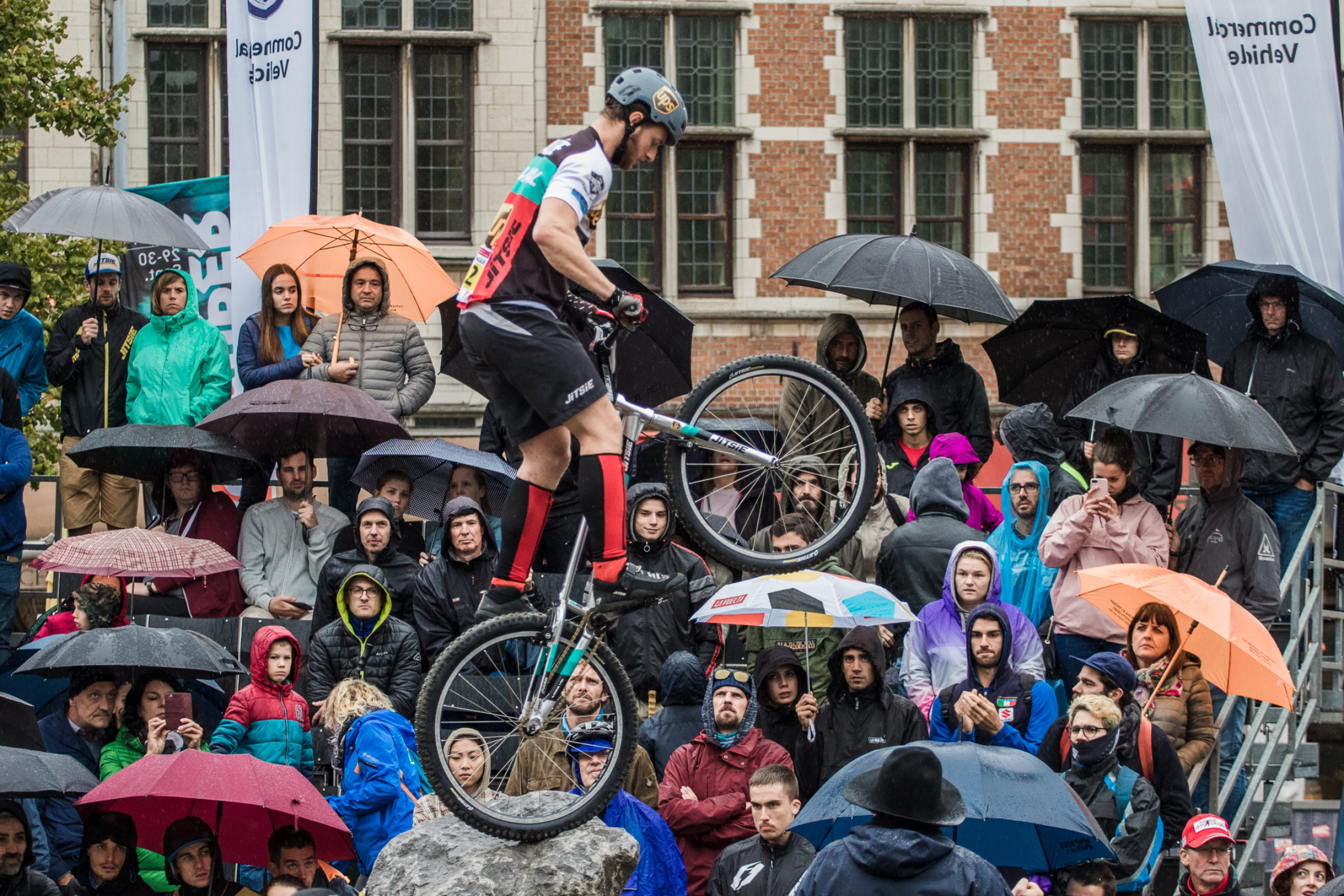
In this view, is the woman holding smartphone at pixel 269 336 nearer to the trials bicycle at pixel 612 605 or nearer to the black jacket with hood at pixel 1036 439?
the trials bicycle at pixel 612 605

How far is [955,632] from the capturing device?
328 inches

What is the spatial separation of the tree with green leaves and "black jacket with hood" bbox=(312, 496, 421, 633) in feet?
15.7

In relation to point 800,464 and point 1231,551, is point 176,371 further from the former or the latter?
point 1231,551

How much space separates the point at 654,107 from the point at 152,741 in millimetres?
4244

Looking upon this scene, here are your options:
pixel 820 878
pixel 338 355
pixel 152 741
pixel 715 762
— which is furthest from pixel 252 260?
pixel 820 878

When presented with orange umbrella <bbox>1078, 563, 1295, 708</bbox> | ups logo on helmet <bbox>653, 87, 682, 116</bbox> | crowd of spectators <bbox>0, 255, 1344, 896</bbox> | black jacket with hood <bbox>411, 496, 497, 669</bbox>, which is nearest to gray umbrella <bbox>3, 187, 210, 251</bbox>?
crowd of spectators <bbox>0, 255, 1344, 896</bbox>

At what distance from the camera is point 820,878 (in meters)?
5.21

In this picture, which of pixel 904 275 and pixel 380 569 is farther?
pixel 904 275

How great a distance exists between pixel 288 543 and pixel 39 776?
2764mm

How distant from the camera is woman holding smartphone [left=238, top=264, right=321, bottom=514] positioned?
10.1 metres

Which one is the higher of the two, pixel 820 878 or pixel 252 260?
pixel 252 260

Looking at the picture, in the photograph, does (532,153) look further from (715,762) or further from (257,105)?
(715,762)

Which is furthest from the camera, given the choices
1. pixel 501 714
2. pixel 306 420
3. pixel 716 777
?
pixel 306 420

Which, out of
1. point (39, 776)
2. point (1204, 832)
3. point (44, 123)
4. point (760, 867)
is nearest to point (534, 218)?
point (760, 867)
